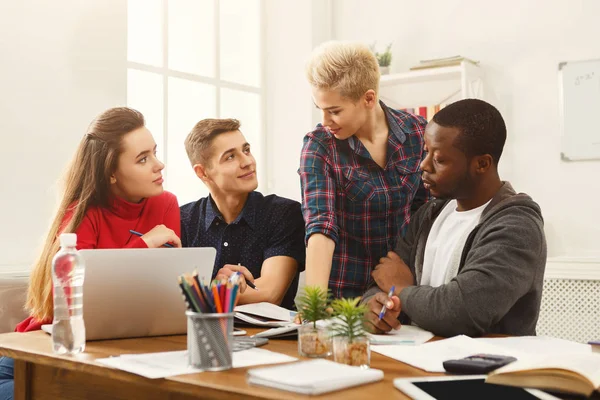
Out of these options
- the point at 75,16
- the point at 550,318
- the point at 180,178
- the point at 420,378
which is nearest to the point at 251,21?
the point at 180,178

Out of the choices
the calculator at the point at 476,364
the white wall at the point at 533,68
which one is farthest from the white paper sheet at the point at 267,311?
the white wall at the point at 533,68

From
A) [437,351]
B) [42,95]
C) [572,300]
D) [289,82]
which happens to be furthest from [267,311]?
[289,82]

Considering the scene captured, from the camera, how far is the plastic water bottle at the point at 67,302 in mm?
1401

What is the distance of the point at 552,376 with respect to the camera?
0.99 meters

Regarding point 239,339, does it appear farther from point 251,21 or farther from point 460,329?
point 251,21

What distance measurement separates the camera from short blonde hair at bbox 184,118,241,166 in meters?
2.39

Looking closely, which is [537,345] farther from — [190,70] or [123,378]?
[190,70]

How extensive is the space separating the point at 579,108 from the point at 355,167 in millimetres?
2043

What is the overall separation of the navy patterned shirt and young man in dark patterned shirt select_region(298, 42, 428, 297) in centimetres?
16

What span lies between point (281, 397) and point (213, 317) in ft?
0.80

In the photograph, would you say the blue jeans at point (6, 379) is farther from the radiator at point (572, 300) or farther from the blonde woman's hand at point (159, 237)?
the radiator at point (572, 300)

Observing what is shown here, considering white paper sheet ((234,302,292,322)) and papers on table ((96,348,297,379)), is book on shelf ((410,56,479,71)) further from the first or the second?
papers on table ((96,348,297,379))

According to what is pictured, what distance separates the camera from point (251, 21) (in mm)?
4414

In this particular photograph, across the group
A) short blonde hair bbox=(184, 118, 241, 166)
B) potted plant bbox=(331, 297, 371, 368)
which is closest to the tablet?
potted plant bbox=(331, 297, 371, 368)
